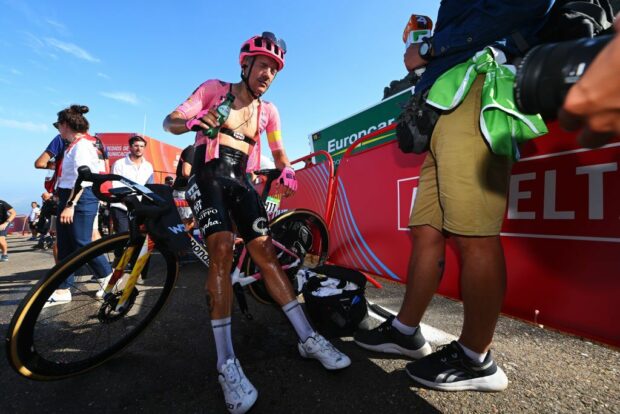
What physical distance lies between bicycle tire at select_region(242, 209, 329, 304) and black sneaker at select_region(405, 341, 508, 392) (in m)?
1.28

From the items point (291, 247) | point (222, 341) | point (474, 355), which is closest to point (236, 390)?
point (222, 341)

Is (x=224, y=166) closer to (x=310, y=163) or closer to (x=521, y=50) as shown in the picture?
(x=521, y=50)

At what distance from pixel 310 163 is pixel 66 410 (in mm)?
4028

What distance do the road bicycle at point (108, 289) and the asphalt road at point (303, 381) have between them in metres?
0.17

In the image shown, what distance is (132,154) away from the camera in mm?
4742

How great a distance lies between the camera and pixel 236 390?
4.73 ft

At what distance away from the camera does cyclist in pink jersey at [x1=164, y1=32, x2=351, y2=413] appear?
1706mm

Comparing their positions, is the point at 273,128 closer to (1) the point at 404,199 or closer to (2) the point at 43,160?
(1) the point at 404,199

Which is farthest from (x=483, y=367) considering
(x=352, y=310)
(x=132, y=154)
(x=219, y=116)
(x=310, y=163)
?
(x=132, y=154)

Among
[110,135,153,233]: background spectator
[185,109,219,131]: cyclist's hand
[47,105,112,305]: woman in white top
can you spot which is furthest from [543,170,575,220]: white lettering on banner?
[110,135,153,233]: background spectator

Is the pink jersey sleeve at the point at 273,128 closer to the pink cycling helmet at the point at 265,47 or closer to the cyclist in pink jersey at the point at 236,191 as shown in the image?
the cyclist in pink jersey at the point at 236,191

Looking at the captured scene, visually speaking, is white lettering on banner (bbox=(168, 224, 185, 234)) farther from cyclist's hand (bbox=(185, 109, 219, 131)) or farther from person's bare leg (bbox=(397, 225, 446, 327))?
person's bare leg (bbox=(397, 225, 446, 327))

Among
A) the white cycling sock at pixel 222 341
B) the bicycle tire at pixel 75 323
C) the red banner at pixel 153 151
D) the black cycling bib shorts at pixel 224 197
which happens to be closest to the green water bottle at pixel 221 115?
the black cycling bib shorts at pixel 224 197

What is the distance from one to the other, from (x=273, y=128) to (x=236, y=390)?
196 cm
